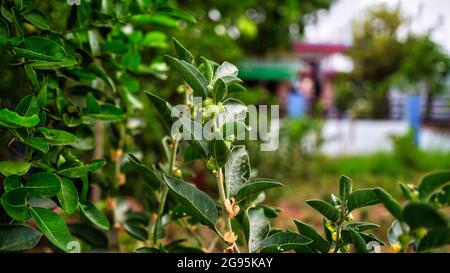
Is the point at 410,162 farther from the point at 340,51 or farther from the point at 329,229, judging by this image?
the point at 340,51

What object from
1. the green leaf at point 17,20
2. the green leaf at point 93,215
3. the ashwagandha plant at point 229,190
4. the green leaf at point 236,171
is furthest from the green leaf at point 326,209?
the green leaf at point 17,20

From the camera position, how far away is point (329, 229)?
64cm

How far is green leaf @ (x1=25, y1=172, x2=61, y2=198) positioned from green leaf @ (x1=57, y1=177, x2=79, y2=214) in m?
0.02

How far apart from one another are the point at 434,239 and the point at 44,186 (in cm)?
46

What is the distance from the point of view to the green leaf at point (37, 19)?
0.70 m

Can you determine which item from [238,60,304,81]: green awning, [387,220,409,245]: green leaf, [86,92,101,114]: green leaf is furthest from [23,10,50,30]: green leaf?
[238,60,304,81]: green awning

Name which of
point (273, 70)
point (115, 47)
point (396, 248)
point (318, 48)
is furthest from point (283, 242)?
point (318, 48)

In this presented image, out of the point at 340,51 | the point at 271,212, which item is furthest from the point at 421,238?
the point at 340,51

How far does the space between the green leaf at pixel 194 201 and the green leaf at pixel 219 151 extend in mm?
49

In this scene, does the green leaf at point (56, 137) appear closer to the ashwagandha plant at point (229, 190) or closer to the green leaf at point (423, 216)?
the ashwagandha plant at point (229, 190)

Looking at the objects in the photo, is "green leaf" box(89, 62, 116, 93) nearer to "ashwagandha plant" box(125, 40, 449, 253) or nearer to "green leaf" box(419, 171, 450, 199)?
"ashwagandha plant" box(125, 40, 449, 253)

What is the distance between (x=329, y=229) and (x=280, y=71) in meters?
12.8

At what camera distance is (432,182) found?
1.55 feet

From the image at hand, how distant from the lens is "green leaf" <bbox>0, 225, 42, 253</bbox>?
0.62m
